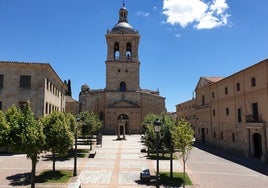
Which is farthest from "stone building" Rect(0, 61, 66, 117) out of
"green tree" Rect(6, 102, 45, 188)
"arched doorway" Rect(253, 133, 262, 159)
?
"arched doorway" Rect(253, 133, 262, 159)

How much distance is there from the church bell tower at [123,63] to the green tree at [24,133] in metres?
47.4

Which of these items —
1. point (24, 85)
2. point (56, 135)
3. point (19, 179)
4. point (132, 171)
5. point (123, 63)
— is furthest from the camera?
point (123, 63)

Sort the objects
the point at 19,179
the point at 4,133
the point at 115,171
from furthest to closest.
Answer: the point at 115,171, the point at 19,179, the point at 4,133

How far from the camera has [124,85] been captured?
59.0 meters

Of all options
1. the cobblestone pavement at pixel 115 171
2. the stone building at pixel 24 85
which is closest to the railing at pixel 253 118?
the cobblestone pavement at pixel 115 171

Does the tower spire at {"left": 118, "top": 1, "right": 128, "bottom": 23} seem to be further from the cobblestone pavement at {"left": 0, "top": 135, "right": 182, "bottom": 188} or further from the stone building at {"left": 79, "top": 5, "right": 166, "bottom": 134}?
the cobblestone pavement at {"left": 0, "top": 135, "right": 182, "bottom": 188}

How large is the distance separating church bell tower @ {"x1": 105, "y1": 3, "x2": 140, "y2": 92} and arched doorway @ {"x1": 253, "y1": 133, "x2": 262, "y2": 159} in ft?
123

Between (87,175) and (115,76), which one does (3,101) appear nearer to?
(87,175)

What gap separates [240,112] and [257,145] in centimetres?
386

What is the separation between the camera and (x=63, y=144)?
589 inches

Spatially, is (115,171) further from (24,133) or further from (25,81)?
(25,81)

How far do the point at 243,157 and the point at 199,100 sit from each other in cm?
1634

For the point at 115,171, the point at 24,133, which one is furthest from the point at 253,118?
the point at 24,133

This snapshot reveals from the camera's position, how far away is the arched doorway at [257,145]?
2274 centimetres
